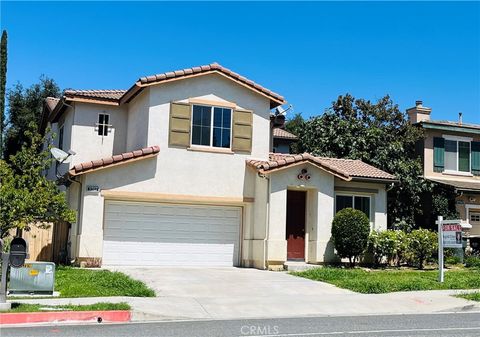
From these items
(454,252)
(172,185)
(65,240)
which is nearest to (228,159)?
(172,185)

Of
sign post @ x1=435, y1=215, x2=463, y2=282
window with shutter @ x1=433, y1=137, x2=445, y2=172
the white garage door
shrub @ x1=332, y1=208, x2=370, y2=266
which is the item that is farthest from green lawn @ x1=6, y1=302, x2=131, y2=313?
window with shutter @ x1=433, y1=137, x2=445, y2=172

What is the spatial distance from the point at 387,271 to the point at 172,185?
7732 mm

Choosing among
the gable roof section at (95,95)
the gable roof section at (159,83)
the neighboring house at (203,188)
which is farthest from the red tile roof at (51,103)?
the neighboring house at (203,188)

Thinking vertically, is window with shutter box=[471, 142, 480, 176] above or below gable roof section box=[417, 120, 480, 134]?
below

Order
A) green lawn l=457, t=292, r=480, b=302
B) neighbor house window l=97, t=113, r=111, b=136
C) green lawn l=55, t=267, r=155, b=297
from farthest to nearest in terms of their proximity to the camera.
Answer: neighbor house window l=97, t=113, r=111, b=136
green lawn l=457, t=292, r=480, b=302
green lawn l=55, t=267, r=155, b=297

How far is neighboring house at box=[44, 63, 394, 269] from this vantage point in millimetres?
19906

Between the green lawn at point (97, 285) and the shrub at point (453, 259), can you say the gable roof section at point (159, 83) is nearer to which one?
the green lawn at point (97, 285)

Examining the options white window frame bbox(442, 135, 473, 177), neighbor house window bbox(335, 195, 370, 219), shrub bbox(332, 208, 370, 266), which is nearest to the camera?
shrub bbox(332, 208, 370, 266)

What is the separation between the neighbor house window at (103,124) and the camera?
2328 cm

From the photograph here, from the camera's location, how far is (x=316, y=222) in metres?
21.0

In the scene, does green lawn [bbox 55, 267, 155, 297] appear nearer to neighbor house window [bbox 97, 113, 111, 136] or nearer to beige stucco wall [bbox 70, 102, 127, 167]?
beige stucco wall [bbox 70, 102, 127, 167]

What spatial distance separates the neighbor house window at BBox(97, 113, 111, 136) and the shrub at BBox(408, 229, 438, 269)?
12.0m

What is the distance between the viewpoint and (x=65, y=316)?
10977 mm

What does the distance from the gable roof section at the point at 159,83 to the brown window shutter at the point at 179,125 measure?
3.28ft
